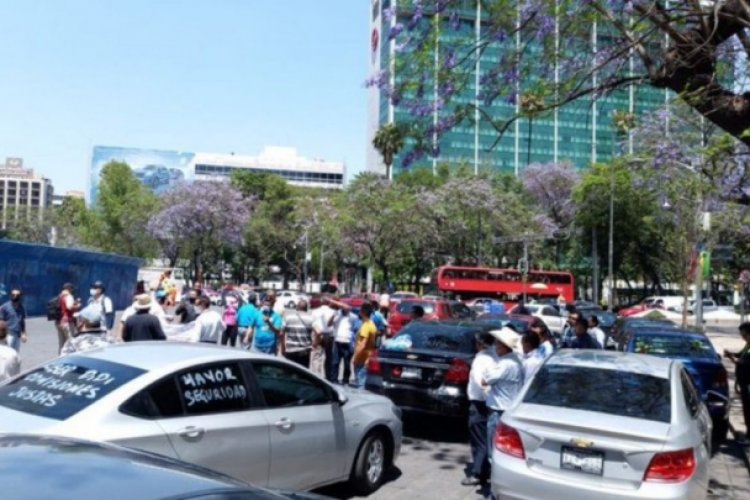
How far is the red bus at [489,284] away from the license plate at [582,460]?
127ft

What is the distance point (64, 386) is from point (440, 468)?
456cm

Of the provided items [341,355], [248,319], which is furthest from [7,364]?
[341,355]

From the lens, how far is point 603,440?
5457mm

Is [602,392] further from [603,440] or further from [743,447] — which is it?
[743,447]

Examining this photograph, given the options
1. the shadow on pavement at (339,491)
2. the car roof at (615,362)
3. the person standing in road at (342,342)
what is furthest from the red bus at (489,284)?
the shadow on pavement at (339,491)

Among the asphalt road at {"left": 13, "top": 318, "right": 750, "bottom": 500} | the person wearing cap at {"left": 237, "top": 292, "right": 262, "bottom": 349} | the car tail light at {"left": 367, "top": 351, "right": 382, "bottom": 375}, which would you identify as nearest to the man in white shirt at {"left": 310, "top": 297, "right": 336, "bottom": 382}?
the person wearing cap at {"left": 237, "top": 292, "right": 262, "bottom": 349}

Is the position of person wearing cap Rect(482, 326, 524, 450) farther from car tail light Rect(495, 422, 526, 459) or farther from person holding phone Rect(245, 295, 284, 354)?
person holding phone Rect(245, 295, 284, 354)

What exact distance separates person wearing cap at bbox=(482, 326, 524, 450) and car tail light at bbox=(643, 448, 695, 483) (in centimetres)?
191

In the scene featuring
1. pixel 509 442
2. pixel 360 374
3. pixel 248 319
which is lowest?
pixel 360 374

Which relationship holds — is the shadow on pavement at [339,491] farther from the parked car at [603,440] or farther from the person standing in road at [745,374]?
the person standing in road at [745,374]

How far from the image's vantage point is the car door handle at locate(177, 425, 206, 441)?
16.8ft

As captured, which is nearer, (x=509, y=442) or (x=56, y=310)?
(x=509, y=442)

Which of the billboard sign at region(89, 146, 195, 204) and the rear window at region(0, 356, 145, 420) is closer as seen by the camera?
the rear window at region(0, 356, 145, 420)

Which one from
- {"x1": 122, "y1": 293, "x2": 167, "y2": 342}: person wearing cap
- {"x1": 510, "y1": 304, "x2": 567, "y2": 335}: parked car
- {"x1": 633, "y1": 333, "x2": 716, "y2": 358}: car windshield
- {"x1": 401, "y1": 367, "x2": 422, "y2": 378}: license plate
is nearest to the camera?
{"x1": 401, "y1": 367, "x2": 422, "y2": 378}: license plate
